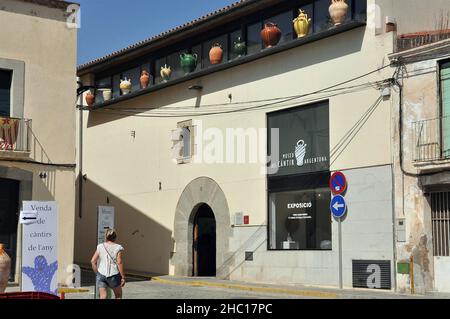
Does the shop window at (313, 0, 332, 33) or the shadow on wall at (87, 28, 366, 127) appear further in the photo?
the shop window at (313, 0, 332, 33)

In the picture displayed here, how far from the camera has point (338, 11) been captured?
63.6ft

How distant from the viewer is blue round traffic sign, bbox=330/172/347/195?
19.2 meters

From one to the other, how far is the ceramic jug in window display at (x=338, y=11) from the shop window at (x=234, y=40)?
14.7ft

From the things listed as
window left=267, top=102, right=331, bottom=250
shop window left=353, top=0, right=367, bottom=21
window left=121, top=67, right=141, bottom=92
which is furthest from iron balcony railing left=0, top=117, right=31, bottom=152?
shop window left=353, top=0, right=367, bottom=21

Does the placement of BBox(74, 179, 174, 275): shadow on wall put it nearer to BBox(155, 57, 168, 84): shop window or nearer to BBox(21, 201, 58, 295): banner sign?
BBox(155, 57, 168, 84): shop window

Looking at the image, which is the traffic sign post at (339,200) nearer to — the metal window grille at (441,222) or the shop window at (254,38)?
the metal window grille at (441,222)

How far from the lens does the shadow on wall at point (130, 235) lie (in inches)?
1033

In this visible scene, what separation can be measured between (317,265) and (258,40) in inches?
289

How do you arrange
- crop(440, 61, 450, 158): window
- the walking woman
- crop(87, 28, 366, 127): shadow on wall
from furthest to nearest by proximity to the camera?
crop(87, 28, 366, 127): shadow on wall
crop(440, 61, 450, 158): window
the walking woman

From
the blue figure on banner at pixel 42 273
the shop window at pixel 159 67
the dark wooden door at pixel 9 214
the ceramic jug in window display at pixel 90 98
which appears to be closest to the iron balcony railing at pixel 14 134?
the dark wooden door at pixel 9 214

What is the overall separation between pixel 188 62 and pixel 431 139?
10.2m

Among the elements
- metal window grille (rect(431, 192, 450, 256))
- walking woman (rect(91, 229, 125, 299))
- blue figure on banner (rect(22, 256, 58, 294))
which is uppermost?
metal window grille (rect(431, 192, 450, 256))

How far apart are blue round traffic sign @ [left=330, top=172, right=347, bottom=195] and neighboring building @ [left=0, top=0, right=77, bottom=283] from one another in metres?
7.14

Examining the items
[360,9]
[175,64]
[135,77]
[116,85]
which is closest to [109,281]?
[360,9]
